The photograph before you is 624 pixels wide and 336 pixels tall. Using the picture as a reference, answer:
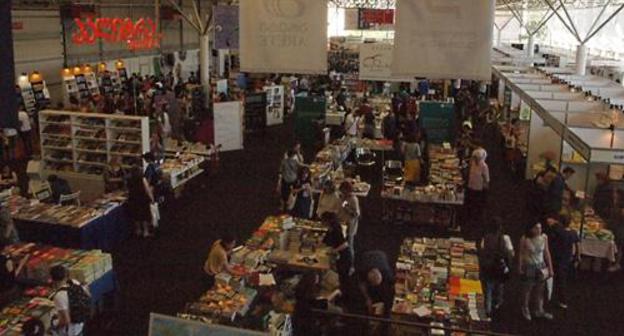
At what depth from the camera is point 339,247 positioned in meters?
9.13

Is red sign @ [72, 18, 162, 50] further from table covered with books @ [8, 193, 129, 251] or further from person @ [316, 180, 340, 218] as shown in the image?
person @ [316, 180, 340, 218]

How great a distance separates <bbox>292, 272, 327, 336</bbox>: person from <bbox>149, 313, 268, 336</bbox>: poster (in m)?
2.51

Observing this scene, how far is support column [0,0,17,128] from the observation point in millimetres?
6754

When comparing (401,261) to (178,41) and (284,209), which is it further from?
(178,41)

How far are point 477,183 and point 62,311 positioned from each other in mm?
7661

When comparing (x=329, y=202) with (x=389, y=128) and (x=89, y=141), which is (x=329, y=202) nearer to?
(x=89, y=141)

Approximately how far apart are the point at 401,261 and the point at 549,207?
3.70m

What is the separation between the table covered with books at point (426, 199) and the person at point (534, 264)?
3.48 m

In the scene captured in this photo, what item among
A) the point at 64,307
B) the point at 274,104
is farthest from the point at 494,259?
the point at 274,104

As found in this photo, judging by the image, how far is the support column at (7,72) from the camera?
6754 mm

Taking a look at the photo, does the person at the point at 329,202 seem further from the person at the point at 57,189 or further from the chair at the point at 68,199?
the person at the point at 57,189

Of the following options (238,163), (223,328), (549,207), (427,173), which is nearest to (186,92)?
(238,163)

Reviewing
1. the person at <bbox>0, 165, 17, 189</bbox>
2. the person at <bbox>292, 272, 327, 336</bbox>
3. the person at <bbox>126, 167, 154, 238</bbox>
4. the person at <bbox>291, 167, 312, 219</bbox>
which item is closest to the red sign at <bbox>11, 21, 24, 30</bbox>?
the person at <bbox>0, 165, 17, 189</bbox>

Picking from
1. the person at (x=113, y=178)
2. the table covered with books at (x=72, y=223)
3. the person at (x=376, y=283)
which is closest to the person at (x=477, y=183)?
the person at (x=376, y=283)
